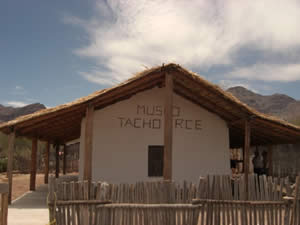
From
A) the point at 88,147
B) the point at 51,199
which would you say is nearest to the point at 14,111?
the point at 88,147

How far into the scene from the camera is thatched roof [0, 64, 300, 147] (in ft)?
26.2

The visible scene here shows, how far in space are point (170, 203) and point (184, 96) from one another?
5.43 metres

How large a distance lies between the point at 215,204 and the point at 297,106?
61.1 metres

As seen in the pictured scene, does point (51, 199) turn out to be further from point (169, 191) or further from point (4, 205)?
point (169, 191)

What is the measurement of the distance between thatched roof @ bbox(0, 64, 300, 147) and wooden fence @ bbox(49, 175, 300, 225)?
3061 millimetres

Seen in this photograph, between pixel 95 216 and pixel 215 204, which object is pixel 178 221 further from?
pixel 95 216

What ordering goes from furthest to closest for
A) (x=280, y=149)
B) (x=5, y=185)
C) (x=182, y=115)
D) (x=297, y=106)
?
1. (x=297, y=106)
2. (x=280, y=149)
3. (x=182, y=115)
4. (x=5, y=185)

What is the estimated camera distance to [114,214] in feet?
17.5

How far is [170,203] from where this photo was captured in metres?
5.48

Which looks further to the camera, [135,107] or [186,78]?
[135,107]

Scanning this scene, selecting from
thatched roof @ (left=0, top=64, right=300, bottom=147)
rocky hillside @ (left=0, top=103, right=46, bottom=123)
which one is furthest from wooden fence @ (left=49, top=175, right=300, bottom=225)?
rocky hillside @ (left=0, top=103, right=46, bottom=123)

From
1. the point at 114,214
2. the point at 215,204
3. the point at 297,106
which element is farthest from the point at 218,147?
the point at 297,106

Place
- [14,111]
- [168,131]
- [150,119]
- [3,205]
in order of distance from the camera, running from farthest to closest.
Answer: [14,111] → [150,119] → [168,131] → [3,205]

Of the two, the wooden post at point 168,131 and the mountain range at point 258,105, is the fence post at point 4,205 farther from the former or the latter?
the mountain range at point 258,105
